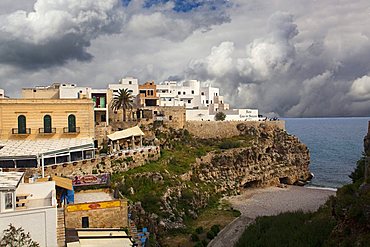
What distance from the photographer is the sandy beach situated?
3212 centimetres

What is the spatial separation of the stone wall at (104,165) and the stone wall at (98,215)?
24.4 ft

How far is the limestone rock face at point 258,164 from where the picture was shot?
160ft

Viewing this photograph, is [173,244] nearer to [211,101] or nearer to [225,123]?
[225,123]

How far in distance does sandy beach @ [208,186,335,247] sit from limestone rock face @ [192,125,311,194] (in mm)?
2078

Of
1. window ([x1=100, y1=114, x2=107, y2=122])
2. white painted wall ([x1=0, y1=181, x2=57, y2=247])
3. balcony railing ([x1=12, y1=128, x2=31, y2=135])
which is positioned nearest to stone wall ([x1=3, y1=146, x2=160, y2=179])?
balcony railing ([x1=12, y1=128, x2=31, y2=135])

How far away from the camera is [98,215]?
84.2 feet

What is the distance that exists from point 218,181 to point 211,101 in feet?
91.9

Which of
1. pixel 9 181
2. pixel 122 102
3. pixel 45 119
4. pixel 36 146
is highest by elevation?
pixel 122 102

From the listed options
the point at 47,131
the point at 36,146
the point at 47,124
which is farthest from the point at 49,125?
the point at 36,146

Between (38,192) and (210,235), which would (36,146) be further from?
(210,235)

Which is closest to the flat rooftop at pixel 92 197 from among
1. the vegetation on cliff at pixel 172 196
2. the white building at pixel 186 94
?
the vegetation on cliff at pixel 172 196

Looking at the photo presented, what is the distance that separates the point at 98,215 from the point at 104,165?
1017 centimetres

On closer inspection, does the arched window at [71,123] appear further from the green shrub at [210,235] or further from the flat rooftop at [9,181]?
the green shrub at [210,235]

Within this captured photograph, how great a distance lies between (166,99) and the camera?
215 ft
